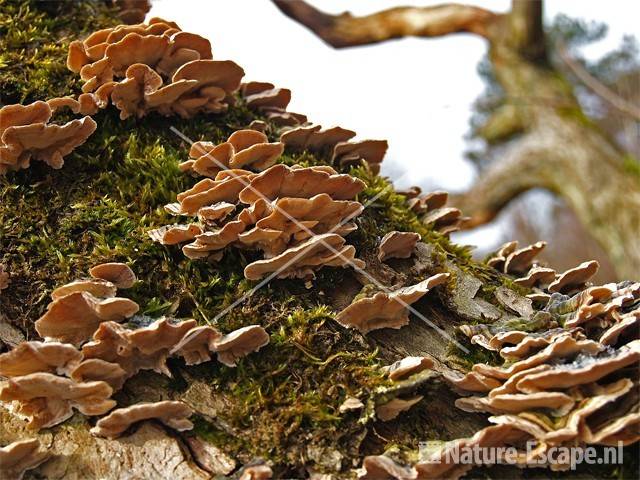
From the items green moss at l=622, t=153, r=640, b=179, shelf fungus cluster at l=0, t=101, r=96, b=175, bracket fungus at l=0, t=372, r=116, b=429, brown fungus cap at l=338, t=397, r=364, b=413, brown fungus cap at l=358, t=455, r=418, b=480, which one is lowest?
bracket fungus at l=0, t=372, r=116, b=429

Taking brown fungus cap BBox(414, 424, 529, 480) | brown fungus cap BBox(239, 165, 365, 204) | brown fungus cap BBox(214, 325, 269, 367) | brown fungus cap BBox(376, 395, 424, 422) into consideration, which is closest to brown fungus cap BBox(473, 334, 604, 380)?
brown fungus cap BBox(414, 424, 529, 480)

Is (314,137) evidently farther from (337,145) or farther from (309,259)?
(309,259)

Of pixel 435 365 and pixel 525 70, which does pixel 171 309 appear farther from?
pixel 525 70

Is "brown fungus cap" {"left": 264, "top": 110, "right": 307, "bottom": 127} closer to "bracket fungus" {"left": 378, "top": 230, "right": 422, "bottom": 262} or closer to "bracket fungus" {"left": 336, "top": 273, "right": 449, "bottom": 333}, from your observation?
"bracket fungus" {"left": 378, "top": 230, "right": 422, "bottom": 262}

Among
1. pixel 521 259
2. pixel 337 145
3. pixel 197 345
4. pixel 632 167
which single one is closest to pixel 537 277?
pixel 521 259

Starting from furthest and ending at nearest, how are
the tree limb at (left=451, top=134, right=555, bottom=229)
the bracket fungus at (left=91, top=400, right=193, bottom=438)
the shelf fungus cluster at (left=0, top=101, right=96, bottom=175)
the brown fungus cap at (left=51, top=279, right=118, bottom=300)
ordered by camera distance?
the tree limb at (left=451, top=134, right=555, bottom=229) → the shelf fungus cluster at (left=0, top=101, right=96, bottom=175) → the brown fungus cap at (left=51, top=279, right=118, bottom=300) → the bracket fungus at (left=91, top=400, right=193, bottom=438)
